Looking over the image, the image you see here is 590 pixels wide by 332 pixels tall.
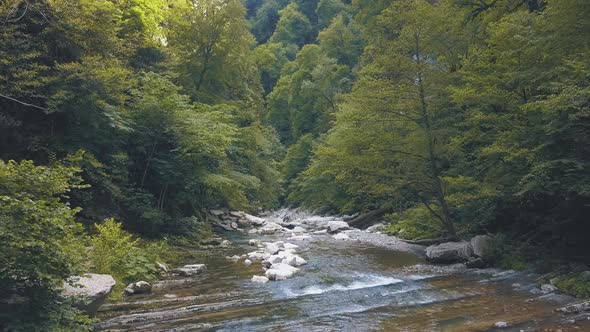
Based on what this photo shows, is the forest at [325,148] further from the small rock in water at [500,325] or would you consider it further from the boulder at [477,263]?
the small rock in water at [500,325]

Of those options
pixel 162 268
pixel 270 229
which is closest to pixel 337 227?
pixel 270 229

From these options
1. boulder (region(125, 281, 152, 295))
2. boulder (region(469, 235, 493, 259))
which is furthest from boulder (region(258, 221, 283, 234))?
boulder (region(125, 281, 152, 295))

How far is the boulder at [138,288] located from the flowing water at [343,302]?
224 millimetres

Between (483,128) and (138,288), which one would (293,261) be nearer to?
(138,288)

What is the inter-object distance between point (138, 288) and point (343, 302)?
4.67 meters

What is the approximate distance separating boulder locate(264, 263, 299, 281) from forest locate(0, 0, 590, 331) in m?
3.27

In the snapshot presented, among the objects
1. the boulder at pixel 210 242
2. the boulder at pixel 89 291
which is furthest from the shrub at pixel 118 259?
the boulder at pixel 210 242

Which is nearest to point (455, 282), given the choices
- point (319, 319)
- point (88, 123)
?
point (319, 319)

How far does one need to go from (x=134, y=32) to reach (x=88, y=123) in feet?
26.4

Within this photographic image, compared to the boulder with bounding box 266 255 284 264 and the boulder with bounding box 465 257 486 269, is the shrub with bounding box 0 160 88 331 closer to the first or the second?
the boulder with bounding box 266 255 284 264

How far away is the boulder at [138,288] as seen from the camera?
994 centimetres

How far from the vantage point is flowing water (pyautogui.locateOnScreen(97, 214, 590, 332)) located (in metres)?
7.56

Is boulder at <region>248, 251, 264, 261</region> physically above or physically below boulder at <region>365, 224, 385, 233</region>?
below

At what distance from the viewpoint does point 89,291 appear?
7.09 meters
